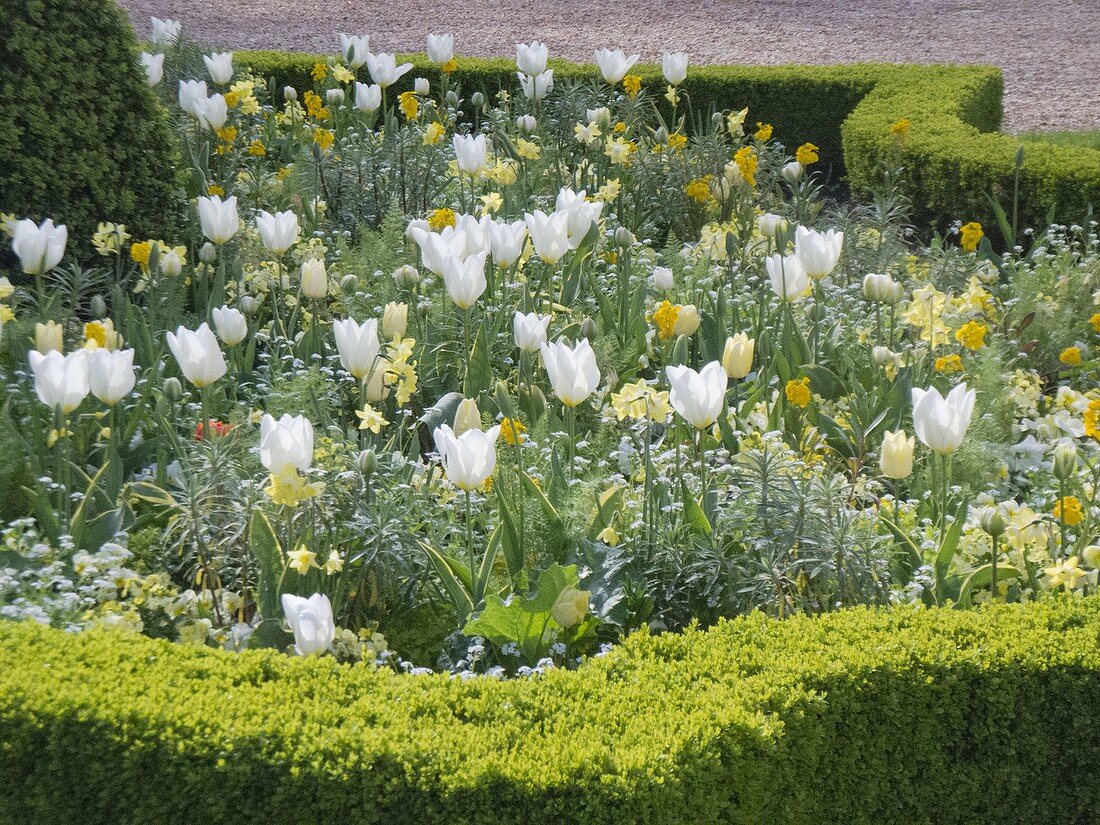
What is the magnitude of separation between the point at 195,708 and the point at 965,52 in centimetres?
1042

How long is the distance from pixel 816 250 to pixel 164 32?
458 centimetres

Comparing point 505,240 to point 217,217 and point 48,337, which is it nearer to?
point 217,217

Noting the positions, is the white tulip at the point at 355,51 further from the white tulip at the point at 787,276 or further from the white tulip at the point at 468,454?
the white tulip at the point at 468,454

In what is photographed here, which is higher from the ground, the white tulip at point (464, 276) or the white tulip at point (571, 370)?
the white tulip at point (464, 276)

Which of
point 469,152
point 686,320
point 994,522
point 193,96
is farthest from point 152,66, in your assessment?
point 994,522

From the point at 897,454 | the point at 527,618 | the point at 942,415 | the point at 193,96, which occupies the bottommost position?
the point at 527,618

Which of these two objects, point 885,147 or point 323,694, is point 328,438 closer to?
point 323,694

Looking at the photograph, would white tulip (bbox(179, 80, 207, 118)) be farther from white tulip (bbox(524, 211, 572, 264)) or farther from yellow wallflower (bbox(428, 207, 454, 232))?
white tulip (bbox(524, 211, 572, 264))

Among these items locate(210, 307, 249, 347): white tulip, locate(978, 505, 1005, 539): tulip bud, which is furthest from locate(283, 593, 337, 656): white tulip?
locate(978, 505, 1005, 539): tulip bud

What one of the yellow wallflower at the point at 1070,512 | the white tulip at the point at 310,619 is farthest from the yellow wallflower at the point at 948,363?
the white tulip at the point at 310,619

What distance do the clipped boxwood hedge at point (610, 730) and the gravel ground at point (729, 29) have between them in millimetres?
8040

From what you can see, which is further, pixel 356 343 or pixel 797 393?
pixel 797 393

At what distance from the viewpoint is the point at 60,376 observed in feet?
9.32

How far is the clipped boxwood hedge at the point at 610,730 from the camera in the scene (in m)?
2.17
